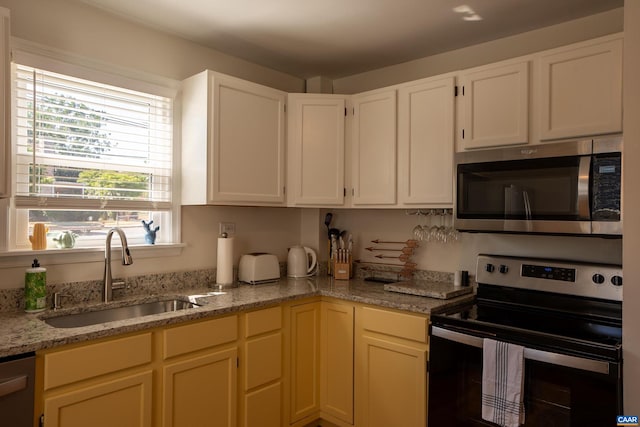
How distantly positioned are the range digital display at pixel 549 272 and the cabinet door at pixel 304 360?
1.15 meters

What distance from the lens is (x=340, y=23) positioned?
2.37 meters

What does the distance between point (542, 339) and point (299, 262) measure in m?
1.65

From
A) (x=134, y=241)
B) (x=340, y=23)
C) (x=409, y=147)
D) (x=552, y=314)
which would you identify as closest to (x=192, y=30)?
(x=340, y=23)

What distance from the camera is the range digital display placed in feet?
6.89

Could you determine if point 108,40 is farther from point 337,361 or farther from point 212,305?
point 337,361

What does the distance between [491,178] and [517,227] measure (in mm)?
271

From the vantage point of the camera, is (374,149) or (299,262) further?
(299,262)

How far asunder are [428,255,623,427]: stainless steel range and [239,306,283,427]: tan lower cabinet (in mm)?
795

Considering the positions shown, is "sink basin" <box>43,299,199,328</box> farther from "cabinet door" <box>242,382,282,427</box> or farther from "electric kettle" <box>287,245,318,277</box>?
"electric kettle" <box>287,245,318,277</box>

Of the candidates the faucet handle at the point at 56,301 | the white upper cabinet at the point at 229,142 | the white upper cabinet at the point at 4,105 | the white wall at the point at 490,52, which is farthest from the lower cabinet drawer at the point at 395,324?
the white upper cabinet at the point at 4,105

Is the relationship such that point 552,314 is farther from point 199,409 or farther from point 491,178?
point 199,409

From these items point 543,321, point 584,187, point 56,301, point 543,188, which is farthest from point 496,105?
point 56,301

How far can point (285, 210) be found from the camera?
10.4 ft

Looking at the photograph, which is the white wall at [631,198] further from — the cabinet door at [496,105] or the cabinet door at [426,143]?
the cabinet door at [426,143]
